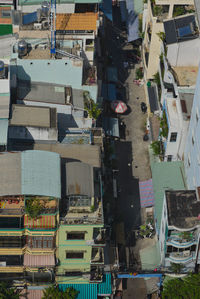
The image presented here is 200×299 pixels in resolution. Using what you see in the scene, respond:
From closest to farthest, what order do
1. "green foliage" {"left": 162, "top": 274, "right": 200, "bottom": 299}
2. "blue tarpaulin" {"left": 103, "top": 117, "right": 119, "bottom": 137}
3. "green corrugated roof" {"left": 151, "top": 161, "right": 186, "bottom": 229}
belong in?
"green foliage" {"left": 162, "top": 274, "right": 200, "bottom": 299} < "green corrugated roof" {"left": 151, "top": 161, "right": 186, "bottom": 229} < "blue tarpaulin" {"left": 103, "top": 117, "right": 119, "bottom": 137}

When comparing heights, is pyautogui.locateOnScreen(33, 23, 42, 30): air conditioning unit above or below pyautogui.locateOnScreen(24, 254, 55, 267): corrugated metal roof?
above

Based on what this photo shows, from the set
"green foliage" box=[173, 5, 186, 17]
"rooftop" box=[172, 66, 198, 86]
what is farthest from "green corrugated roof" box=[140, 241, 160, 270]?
"green foliage" box=[173, 5, 186, 17]

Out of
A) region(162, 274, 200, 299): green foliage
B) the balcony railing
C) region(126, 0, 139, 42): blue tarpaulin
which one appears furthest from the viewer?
region(126, 0, 139, 42): blue tarpaulin

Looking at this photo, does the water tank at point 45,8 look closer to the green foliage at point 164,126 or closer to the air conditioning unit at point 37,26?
the air conditioning unit at point 37,26

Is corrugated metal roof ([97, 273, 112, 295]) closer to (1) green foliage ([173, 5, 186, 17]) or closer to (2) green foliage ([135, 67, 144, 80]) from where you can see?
(2) green foliage ([135, 67, 144, 80])

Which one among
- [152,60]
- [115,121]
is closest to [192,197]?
[115,121]

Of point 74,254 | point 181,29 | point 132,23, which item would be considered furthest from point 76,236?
point 132,23

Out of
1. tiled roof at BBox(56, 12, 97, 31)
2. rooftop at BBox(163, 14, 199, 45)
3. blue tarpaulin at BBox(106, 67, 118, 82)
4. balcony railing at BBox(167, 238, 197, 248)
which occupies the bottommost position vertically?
balcony railing at BBox(167, 238, 197, 248)

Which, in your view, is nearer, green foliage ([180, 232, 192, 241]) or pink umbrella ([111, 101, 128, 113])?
green foliage ([180, 232, 192, 241])

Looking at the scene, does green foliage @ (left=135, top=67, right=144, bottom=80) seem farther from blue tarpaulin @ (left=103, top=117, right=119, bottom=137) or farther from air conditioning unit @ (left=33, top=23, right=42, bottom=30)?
air conditioning unit @ (left=33, top=23, right=42, bottom=30)
